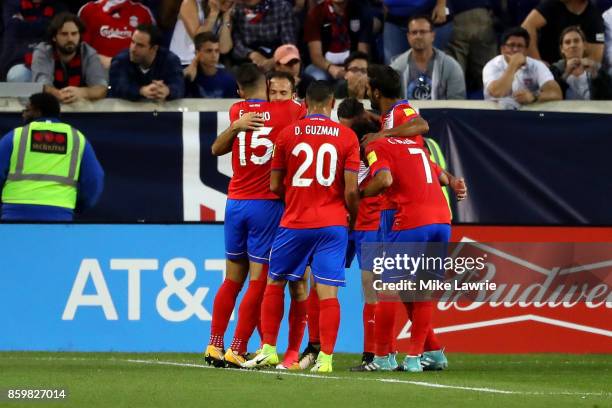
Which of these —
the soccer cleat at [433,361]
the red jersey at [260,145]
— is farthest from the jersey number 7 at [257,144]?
the soccer cleat at [433,361]

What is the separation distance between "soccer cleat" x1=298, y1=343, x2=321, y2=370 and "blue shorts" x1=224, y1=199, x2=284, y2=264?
2.80ft

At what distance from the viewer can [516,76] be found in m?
15.6

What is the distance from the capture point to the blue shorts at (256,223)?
422 inches

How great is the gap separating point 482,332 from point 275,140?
335 centimetres

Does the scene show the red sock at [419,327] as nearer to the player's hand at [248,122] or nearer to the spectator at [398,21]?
the player's hand at [248,122]

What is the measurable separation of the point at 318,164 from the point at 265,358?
1.47m

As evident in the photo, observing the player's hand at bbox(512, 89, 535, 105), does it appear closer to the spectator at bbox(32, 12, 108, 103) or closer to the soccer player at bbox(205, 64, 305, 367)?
the spectator at bbox(32, 12, 108, 103)

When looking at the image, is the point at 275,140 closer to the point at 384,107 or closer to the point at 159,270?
the point at 384,107

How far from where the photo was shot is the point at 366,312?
11.2 metres

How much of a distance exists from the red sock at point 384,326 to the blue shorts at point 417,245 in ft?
1.25

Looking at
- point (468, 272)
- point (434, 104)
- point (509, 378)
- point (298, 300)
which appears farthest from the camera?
point (434, 104)

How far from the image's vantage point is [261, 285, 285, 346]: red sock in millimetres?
10375

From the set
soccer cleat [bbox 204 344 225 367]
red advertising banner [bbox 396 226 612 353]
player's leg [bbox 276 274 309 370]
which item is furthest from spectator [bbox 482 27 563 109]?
soccer cleat [bbox 204 344 225 367]

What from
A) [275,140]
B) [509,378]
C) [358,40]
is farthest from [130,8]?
[509,378]
